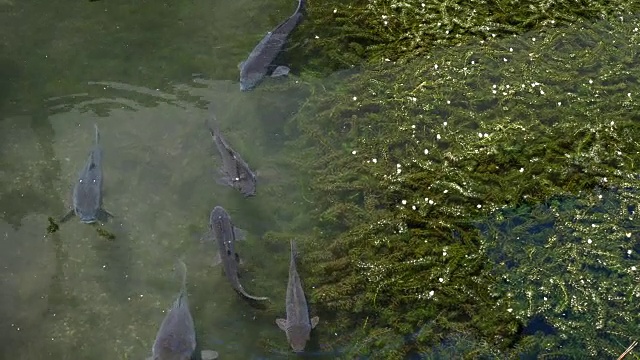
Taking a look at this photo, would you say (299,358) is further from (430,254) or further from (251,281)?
(430,254)

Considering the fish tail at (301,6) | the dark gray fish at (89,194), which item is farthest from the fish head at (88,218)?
the fish tail at (301,6)

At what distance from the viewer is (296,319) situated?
554 centimetres

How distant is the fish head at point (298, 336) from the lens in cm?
549

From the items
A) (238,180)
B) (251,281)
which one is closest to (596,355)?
(251,281)

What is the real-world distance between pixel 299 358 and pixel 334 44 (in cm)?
448

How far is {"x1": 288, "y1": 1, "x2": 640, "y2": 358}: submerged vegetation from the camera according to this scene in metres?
5.70

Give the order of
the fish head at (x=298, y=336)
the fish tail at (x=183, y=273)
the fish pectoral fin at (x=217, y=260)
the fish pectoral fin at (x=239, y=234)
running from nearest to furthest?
the fish head at (x=298, y=336) < the fish tail at (x=183, y=273) < the fish pectoral fin at (x=217, y=260) < the fish pectoral fin at (x=239, y=234)

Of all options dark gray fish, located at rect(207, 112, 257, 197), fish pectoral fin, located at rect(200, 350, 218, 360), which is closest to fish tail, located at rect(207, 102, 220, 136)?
dark gray fish, located at rect(207, 112, 257, 197)

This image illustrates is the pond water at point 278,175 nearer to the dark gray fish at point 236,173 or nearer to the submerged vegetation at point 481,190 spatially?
the submerged vegetation at point 481,190

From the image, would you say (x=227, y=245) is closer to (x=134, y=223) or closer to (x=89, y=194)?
(x=134, y=223)

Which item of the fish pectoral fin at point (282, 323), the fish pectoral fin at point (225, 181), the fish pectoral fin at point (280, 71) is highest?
the fish pectoral fin at point (280, 71)

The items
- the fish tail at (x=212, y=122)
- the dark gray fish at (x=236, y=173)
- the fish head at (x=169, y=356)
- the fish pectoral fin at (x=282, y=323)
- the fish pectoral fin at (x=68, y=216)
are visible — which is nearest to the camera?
the fish head at (x=169, y=356)

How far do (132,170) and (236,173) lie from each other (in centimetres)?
129

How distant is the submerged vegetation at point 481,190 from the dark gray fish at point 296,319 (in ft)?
0.76
